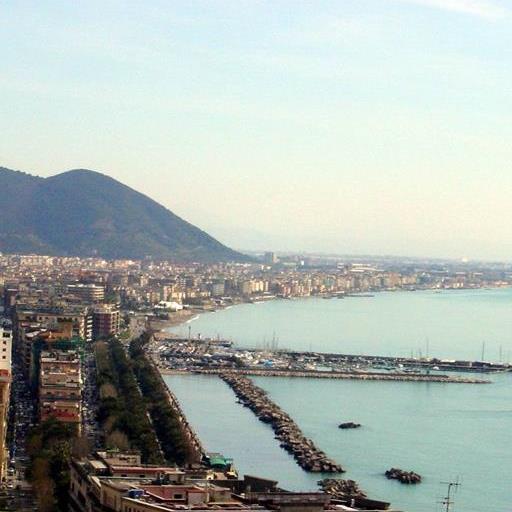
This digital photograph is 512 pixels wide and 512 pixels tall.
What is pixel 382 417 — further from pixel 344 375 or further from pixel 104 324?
pixel 104 324

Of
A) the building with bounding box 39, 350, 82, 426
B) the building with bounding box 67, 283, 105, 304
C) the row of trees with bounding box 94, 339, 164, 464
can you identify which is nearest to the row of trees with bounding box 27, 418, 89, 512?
the row of trees with bounding box 94, 339, 164, 464

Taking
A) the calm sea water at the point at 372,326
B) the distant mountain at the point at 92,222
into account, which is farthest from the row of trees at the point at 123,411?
the distant mountain at the point at 92,222

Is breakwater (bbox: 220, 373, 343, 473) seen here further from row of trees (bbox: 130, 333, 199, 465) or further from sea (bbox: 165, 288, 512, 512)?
row of trees (bbox: 130, 333, 199, 465)

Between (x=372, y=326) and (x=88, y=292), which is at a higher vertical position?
(x=88, y=292)

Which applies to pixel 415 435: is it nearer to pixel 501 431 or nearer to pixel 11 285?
pixel 501 431

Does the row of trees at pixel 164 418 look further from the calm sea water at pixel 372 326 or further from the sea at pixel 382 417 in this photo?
the calm sea water at pixel 372 326

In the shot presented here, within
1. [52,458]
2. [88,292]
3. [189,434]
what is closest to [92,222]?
[88,292]

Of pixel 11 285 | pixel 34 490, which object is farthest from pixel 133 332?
pixel 34 490
